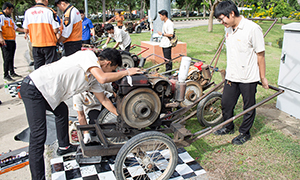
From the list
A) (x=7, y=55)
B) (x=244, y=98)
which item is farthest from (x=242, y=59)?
(x=7, y=55)

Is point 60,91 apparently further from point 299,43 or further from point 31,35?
point 299,43

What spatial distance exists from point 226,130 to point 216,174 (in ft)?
3.52

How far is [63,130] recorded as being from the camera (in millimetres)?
3104

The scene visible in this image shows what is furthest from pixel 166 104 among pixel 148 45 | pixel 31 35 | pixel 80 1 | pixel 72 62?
pixel 80 1

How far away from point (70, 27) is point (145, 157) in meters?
3.75

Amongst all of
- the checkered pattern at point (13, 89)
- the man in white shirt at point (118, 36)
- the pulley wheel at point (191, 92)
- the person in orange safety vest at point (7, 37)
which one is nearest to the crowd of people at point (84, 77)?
the pulley wheel at point (191, 92)

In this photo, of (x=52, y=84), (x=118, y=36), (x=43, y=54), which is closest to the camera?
(x=52, y=84)

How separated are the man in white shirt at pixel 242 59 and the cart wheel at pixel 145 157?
1271 mm

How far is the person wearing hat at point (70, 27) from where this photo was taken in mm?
5223

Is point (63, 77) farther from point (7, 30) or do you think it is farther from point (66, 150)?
point (7, 30)

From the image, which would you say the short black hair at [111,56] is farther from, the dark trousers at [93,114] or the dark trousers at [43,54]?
the dark trousers at [43,54]

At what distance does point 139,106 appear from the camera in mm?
2668

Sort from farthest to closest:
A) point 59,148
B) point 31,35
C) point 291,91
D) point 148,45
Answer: point 148,45 < point 31,35 < point 291,91 < point 59,148

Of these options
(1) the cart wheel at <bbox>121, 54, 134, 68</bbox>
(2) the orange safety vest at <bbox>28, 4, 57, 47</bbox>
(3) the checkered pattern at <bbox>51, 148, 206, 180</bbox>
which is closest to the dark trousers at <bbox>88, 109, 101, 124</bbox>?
(3) the checkered pattern at <bbox>51, 148, 206, 180</bbox>
